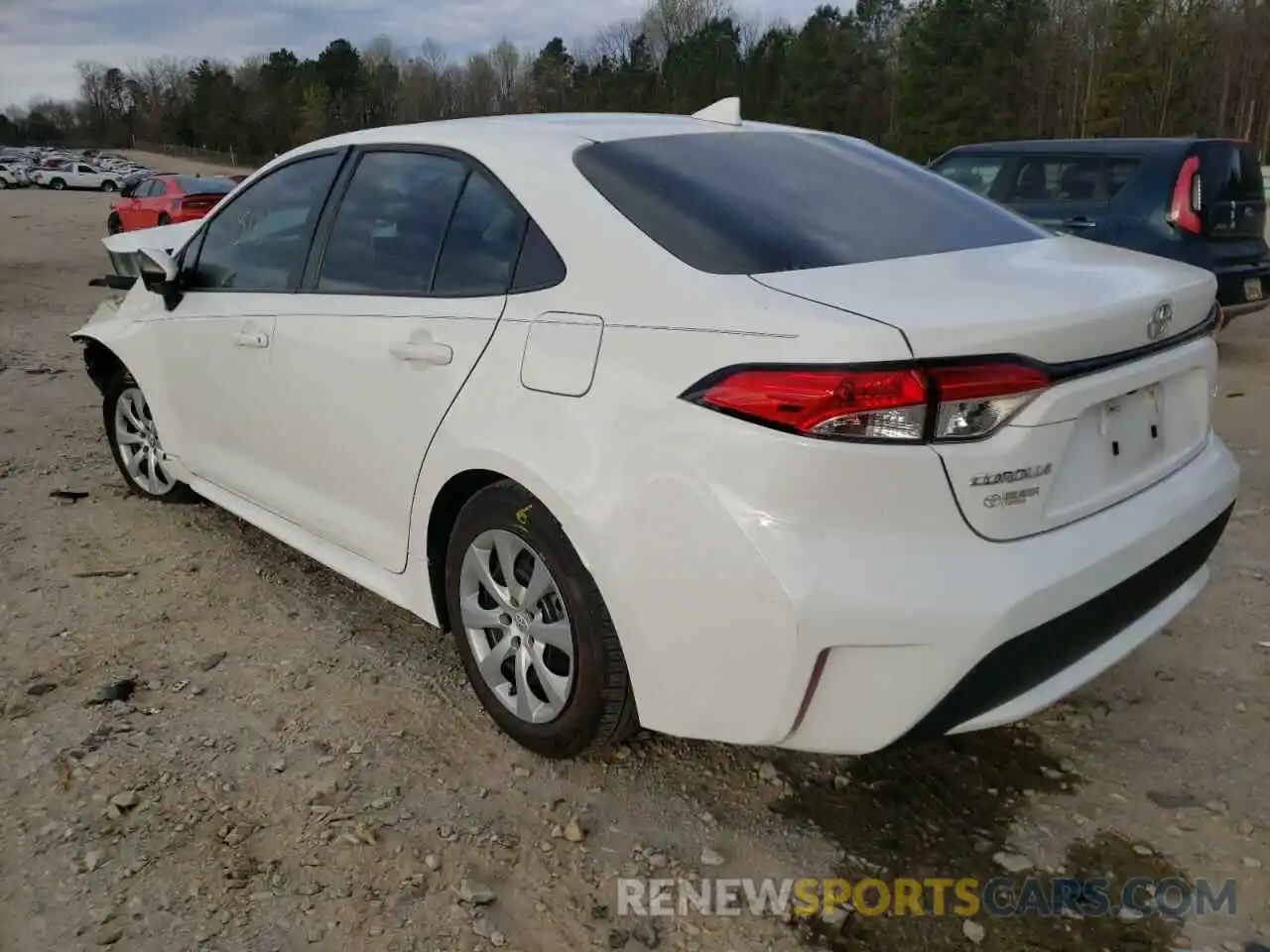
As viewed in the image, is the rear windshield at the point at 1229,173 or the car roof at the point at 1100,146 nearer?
the rear windshield at the point at 1229,173

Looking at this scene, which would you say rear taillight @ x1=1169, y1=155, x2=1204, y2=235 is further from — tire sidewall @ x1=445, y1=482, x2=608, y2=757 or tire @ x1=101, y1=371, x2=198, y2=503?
tire @ x1=101, y1=371, x2=198, y2=503

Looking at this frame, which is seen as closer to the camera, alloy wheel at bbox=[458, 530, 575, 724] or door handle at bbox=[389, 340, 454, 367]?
alloy wheel at bbox=[458, 530, 575, 724]

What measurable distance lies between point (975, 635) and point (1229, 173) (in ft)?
23.0

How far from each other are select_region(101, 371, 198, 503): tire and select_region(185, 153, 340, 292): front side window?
870 millimetres

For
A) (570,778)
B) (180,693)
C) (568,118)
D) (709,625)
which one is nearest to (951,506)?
(709,625)

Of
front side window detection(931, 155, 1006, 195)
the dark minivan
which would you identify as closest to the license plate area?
the dark minivan

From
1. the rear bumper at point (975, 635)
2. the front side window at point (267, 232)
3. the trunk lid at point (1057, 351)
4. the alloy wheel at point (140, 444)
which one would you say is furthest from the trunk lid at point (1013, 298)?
the alloy wheel at point (140, 444)

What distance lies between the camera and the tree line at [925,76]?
41844 mm

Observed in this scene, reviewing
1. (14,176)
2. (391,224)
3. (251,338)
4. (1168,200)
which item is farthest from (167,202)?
(14,176)

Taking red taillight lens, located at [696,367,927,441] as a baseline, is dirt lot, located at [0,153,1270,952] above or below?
below

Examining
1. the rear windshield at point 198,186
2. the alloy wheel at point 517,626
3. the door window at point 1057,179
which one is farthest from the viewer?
the rear windshield at point 198,186

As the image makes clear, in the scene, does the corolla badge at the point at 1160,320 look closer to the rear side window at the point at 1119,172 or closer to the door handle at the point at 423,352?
the door handle at the point at 423,352

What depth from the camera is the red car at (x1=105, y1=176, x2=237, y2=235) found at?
18.7m

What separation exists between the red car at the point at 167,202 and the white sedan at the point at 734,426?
672 inches
